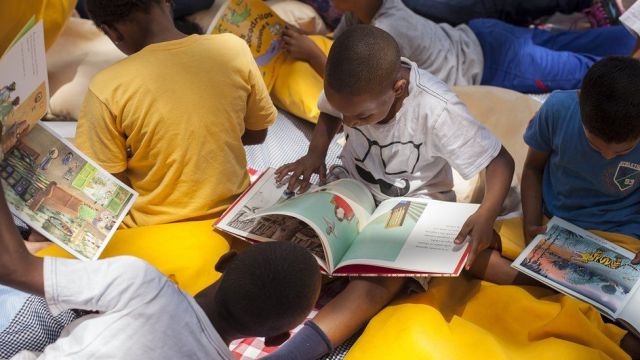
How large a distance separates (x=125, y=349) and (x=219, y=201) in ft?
1.77

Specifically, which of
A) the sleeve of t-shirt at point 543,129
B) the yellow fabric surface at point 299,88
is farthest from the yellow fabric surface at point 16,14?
the sleeve of t-shirt at point 543,129

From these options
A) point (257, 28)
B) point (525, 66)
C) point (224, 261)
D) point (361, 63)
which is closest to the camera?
point (224, 261)

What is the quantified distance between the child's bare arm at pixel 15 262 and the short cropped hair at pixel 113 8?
520 mm

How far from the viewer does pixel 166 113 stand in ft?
3.93

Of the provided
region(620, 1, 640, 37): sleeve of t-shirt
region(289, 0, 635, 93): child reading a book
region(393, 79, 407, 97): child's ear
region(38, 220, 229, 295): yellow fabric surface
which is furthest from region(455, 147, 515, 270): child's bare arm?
region(620, 1, 640, 37): sleeve of t-shirt

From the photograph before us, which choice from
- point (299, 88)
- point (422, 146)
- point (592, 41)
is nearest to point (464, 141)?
point (422, 146)

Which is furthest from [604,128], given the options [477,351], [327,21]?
[327,21]

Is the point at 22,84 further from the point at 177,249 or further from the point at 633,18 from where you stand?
the point at 633,18

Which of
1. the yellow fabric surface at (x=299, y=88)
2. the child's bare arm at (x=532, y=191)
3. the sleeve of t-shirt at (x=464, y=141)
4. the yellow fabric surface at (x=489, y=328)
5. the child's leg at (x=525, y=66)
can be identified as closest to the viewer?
the yellow fabric surface at (x=489, y=328)

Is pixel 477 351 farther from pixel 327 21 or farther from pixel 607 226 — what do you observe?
pixel 327 21

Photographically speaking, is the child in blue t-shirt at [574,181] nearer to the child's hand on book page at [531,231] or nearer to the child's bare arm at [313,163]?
the child's hand on book page at [531,231]

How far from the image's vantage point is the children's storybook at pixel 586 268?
1157 millimetres

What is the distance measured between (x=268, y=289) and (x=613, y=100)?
670 millimetres

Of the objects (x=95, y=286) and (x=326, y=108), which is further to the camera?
(x=326, y=108)
